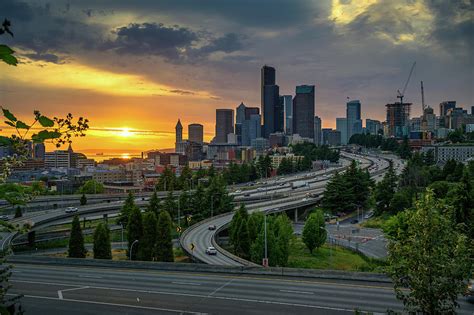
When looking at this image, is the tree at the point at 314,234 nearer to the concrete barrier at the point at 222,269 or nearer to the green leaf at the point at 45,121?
the concrete barrier at the point at 222,269

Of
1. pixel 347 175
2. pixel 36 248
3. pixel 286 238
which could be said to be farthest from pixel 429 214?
pixel 347 175

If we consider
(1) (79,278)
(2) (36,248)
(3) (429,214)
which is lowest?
(2) (36,248)

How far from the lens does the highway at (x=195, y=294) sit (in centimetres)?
2266

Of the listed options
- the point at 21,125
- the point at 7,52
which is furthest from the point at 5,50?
the point at 21,125

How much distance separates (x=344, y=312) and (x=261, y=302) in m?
4.60

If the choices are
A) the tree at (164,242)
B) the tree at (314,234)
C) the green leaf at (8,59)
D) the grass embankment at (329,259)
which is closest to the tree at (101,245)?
the tree at (164,242)

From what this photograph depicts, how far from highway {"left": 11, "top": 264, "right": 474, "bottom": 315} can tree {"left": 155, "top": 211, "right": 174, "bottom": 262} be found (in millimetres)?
16044

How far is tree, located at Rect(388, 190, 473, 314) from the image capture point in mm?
11906

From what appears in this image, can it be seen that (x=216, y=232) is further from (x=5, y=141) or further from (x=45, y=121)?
(x=45, y=121)

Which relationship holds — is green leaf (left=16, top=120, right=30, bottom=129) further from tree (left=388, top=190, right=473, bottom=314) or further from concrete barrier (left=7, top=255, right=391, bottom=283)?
concrete barrier (left=7, top=255, right=391, bottom=283)

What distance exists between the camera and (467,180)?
54.6m

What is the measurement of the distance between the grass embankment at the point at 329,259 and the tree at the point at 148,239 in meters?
17.8

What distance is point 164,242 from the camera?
48625 mm

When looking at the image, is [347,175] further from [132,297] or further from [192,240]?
[132,297]
